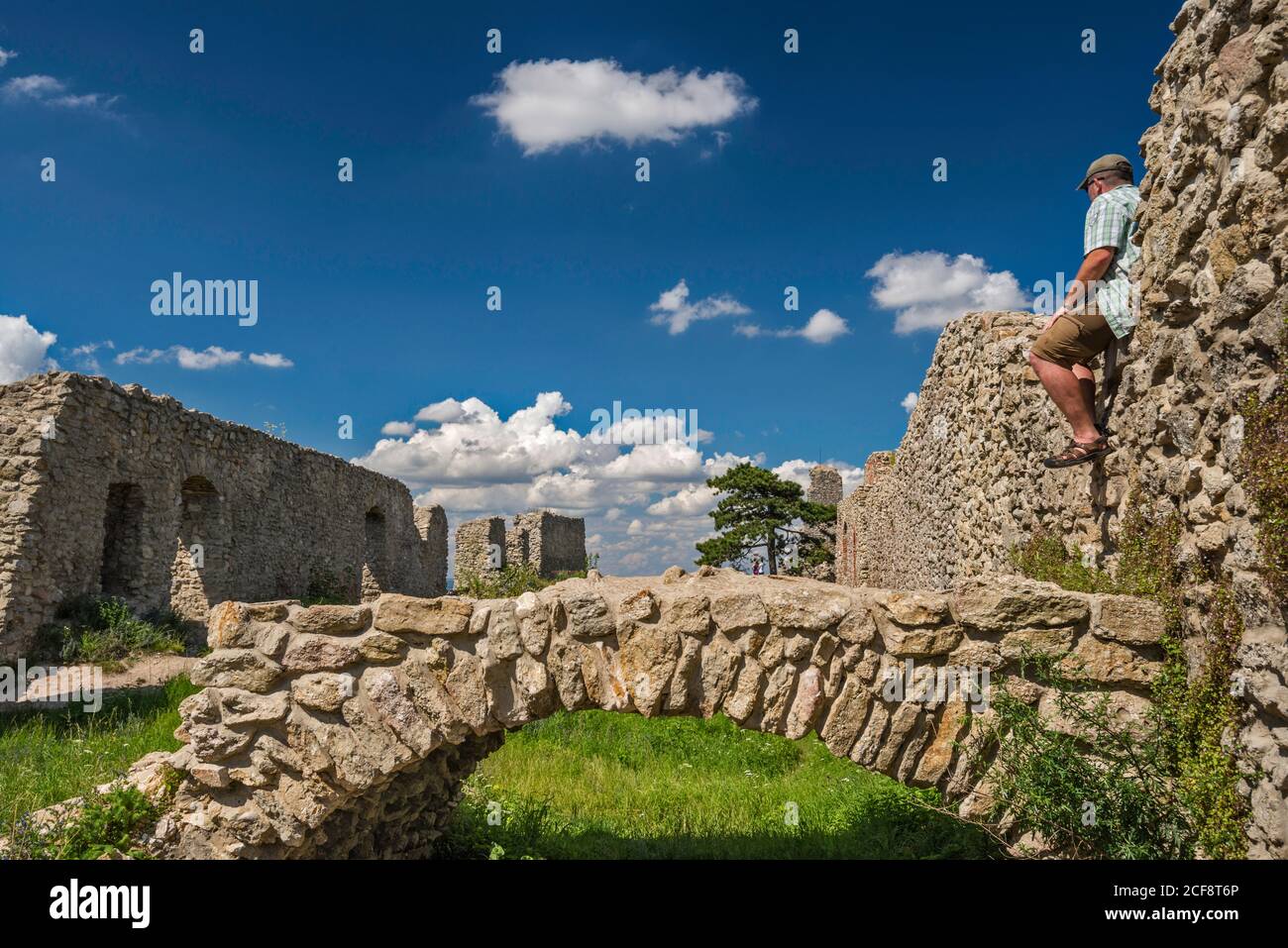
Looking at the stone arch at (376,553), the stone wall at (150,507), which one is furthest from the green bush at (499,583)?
the stone wall at (150,507)

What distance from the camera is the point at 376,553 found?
20422mm

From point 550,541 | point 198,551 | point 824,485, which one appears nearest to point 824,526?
point 824,485

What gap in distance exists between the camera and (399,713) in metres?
4.12

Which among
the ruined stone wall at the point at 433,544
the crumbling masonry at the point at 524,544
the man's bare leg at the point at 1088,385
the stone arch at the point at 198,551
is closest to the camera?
the man's bare leg at the point at 1088,385

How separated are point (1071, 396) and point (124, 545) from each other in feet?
40.4

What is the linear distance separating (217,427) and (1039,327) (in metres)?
12.4

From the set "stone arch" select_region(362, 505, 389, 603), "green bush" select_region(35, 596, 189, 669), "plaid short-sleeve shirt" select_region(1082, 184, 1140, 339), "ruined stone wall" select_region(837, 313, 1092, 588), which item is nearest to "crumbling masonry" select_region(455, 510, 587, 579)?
"stone arch" select_region(362, 505, 389, 603)

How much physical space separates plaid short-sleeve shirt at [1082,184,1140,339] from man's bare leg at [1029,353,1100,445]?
1.15ft

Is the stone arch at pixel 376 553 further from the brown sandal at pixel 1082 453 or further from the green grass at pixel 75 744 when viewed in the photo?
the brown sandal at pixel 1082 453

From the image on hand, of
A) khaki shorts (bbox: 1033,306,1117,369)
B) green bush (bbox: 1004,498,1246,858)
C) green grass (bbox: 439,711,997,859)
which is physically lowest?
green grass (bbox: 439,711,997,859)

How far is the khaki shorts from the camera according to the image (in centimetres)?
456

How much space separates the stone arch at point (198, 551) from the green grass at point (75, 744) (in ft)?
15.8

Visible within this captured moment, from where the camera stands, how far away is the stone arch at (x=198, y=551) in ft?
43.9

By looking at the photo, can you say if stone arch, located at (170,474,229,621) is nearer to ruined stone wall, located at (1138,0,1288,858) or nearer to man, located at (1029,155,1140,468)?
man, located at (1029,155,1140,468)
